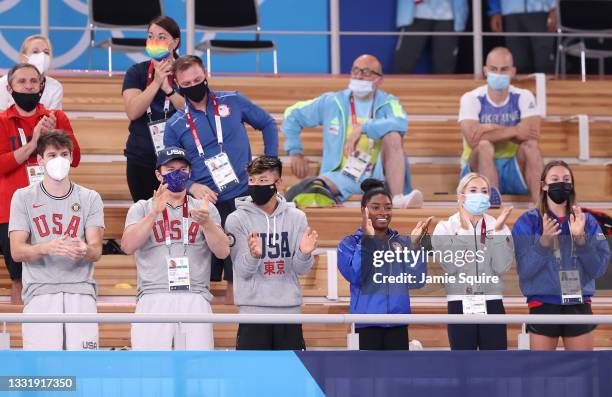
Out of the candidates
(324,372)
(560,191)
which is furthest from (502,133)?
(324,372)

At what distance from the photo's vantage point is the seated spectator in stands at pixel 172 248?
6.53 m

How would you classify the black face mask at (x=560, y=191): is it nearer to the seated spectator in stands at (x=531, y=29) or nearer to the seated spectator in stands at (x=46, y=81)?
the seated spectator in stands at (x=46, y=81)

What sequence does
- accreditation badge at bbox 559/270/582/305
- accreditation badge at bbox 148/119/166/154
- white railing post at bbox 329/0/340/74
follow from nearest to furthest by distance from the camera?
accreditation badge at bbox 559/270/582/305 → accreditation badge at bbox 148/119/166/154 → white railing post at bbox 329/0/340/74

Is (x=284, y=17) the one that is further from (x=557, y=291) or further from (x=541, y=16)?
(x=557, y=291)

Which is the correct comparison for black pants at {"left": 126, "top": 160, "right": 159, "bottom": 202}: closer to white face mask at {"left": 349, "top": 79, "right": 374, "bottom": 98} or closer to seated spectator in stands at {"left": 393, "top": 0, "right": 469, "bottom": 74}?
white face mask at {"left": 349, "top": 79, "right": 374, "bottom": 98}

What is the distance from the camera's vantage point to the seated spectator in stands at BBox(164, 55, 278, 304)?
7.43 m

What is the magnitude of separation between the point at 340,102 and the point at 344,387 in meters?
3.39

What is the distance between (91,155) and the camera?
9.49m

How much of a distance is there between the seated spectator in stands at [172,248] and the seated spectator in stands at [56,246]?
0.68 feet

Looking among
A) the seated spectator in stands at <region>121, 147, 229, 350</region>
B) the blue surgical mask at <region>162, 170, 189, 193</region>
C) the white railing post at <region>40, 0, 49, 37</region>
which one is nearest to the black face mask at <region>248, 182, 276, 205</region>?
the seated spectator in stands at <region>121, 147, 229, 350</region>

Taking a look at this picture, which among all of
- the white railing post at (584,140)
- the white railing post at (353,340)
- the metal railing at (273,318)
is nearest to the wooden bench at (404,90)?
the white railing post at (584,140)

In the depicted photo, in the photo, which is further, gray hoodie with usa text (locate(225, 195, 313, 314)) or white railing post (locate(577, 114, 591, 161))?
white railing post (locate(577, 114, 591, 161))

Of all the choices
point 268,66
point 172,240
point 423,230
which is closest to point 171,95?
point 172,240

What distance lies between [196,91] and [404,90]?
346cm
